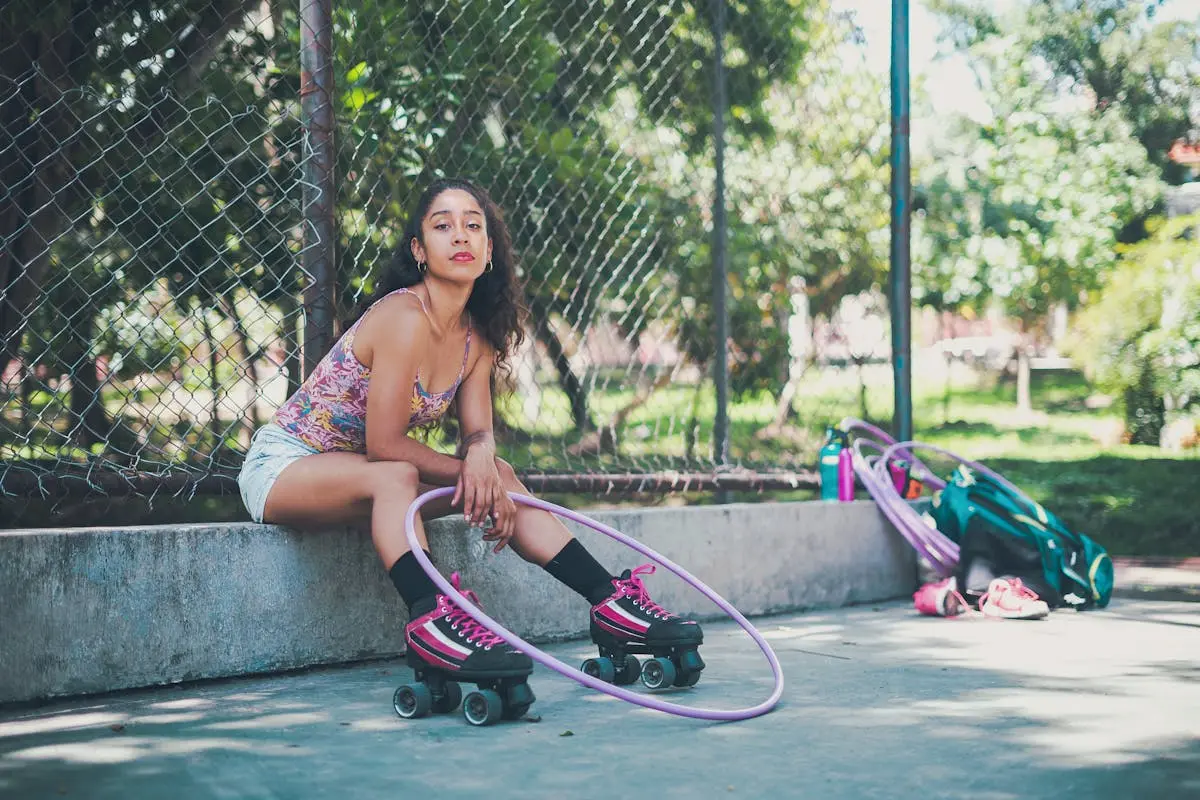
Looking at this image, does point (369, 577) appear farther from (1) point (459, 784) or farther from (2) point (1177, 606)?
(2) point (1177, 606)

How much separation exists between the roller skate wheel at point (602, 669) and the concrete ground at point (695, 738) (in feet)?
0.19

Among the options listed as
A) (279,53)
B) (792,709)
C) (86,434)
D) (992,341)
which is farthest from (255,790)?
(992,341)

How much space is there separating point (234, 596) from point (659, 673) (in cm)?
128

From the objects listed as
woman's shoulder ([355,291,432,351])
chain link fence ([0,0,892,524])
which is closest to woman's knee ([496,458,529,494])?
woman's shoulder ([355,291,432,351])

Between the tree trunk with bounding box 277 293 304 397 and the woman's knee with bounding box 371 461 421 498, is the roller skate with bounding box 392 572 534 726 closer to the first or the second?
the woman's knee with bounding box 371 461 421 498

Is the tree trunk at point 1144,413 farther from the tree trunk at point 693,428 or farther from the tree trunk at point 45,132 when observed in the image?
the tree trunk at point 45,132

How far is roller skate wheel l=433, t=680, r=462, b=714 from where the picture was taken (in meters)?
3.16

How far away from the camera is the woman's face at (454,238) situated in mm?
3682

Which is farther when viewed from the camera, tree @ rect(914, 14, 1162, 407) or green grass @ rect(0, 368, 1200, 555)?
tree @ rect(914, 14, 1162, 407)

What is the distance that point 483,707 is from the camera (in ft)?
9.96

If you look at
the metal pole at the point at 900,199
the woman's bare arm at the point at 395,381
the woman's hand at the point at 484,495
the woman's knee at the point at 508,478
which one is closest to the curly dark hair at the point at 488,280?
the woman's bare arm at the point at 395,381

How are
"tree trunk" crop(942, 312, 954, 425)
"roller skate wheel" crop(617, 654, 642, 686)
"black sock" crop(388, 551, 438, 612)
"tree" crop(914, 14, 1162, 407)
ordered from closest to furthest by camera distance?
"black sock" crop(388, 551, 438, 612) → "roller skate wheel" crop(617, 654, 642, 686) → "tree trunk" crop(942, 312, 954, 425) → "tree" crop(914, 14, 1162, 407)

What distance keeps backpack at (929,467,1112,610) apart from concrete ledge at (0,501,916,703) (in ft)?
3.62

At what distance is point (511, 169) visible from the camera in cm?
539
